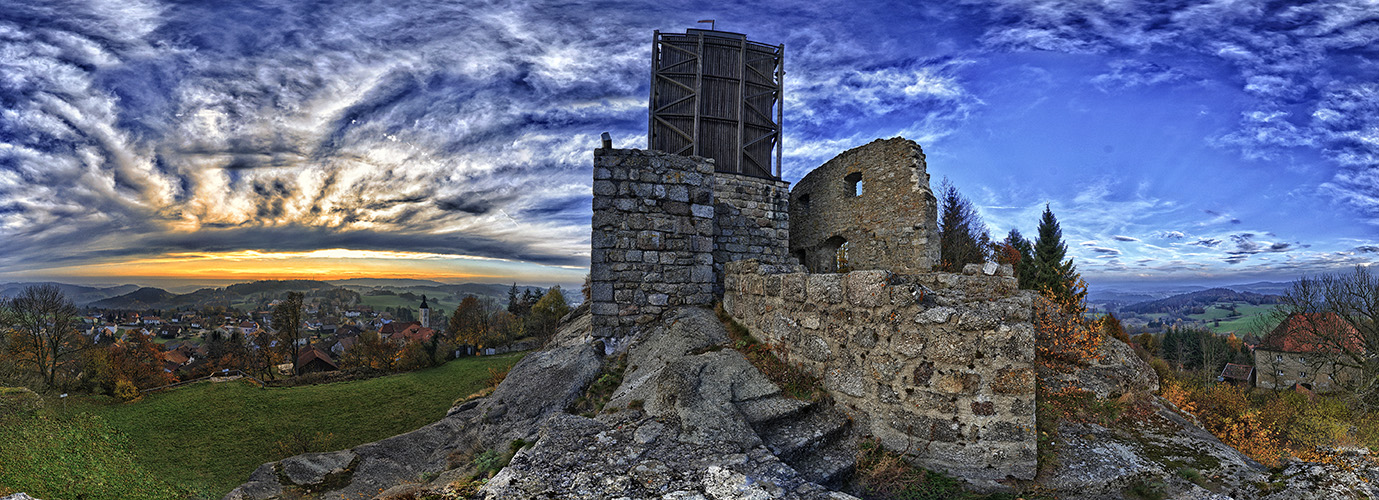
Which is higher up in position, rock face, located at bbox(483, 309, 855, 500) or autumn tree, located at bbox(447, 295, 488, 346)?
rock face, located at bbox(483, 309, 855, 500)

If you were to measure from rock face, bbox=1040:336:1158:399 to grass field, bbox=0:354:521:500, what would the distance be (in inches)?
462

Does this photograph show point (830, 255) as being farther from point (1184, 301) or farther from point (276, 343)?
point (1184, 301)

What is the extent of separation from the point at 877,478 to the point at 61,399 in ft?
71.7

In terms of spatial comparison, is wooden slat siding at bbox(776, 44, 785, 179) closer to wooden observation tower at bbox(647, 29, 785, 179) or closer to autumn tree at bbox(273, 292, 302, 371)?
wooden observation tower at bbox(647, 29, 785, 179)

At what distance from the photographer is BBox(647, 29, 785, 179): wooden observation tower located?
1825 centimetres

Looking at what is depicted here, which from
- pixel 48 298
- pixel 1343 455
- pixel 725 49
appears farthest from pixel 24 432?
pixel 725 49

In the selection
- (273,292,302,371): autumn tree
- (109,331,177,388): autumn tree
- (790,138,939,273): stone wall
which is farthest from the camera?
(273,292,302,371): autumn tree

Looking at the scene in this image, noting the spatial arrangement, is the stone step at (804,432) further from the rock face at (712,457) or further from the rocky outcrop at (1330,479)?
the rocky outcrop at (1330,479)

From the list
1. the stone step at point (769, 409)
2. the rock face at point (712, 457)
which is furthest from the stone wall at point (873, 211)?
the stone step at point (769, 409)

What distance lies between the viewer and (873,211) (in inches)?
622

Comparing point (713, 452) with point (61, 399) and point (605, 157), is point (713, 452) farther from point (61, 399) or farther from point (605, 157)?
point (61, 399)

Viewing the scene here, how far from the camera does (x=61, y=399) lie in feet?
43.9

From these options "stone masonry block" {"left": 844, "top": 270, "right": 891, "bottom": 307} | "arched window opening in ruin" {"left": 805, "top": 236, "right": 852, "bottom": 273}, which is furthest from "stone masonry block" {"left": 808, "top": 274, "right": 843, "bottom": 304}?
"arched window opening in ruin" {"left": 805, "top": 236, "right": 852, "bottom": 273}

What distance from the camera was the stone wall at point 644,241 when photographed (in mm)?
7957
